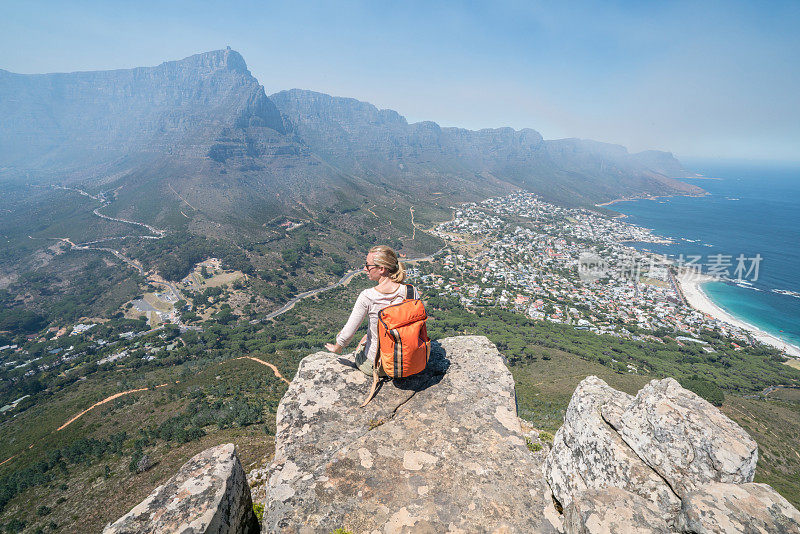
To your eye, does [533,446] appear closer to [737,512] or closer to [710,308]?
[737,512]

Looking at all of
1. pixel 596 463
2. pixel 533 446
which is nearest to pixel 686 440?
pixel 596 463

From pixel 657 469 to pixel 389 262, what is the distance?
5.02 m

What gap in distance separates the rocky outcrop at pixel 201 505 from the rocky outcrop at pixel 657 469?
157 inches

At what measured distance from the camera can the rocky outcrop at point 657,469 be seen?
3.04 metres

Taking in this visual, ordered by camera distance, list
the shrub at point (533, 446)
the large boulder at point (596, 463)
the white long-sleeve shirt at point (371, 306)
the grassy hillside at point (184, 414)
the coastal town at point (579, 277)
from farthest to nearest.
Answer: the coastal town at point (579, 277) < the grassy hillside at point (184, 414) < the shrub at point (533, 446) < the white long-sleeve shirt at point (371, 306) < the large boulder at point (596, 463)

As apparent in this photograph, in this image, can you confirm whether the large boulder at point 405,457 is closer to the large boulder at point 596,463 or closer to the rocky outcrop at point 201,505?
the rocky outcrop at point 201,505

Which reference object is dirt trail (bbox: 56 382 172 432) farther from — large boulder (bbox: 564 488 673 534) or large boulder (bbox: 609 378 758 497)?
large boulder (bbox: 609 378 758 497)

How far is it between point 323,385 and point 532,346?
4867 cm

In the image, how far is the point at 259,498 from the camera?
17.3 ft

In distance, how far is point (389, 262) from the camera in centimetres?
539

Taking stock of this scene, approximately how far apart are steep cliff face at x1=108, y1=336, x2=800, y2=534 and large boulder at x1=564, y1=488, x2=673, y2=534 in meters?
0.01

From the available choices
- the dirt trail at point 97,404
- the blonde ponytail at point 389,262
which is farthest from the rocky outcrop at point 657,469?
the dirt trail at point 97,404

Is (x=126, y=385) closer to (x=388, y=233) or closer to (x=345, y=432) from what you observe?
(x=345, y=432)

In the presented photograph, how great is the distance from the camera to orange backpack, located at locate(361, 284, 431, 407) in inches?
187
